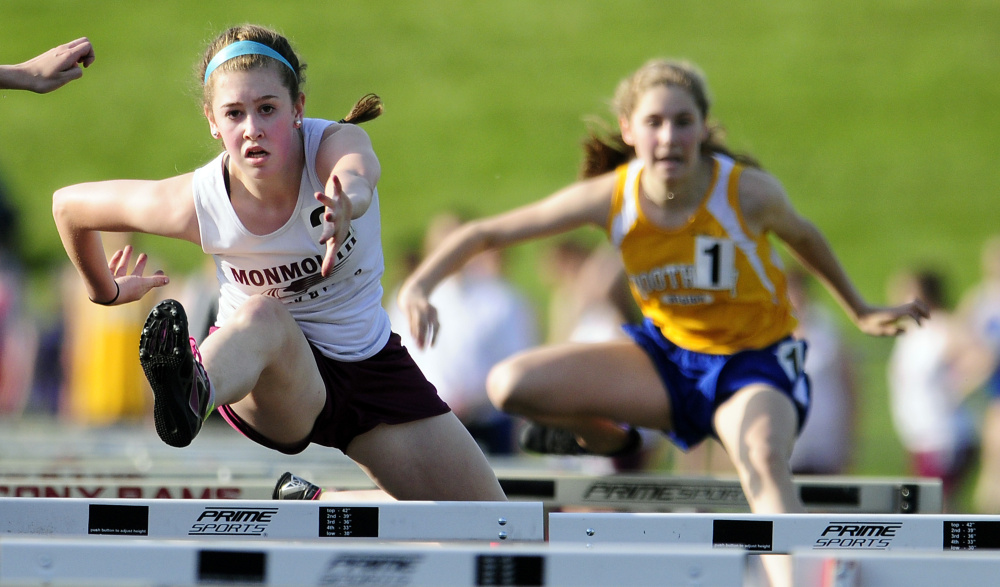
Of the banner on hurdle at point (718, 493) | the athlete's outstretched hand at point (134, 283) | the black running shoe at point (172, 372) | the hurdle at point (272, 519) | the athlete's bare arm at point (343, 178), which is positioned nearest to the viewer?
the black running shoe at point (172, 372)

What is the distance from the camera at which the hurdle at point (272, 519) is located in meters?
3.11

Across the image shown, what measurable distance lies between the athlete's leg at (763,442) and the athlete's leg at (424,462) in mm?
851

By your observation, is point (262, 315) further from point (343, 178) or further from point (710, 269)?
point (710, 269)

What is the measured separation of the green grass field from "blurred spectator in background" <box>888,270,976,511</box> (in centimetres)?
888

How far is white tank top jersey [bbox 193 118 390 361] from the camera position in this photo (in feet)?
11.2

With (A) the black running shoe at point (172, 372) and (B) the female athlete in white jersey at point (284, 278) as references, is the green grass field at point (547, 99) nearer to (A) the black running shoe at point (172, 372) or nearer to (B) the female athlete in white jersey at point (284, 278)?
(B) the female athlete in white jersey at point (284, 278)

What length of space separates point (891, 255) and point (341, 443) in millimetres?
14947

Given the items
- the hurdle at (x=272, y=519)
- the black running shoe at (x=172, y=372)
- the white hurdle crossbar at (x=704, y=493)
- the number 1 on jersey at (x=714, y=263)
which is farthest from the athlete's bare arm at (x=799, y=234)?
the black running shoe at (x=172, y=372)

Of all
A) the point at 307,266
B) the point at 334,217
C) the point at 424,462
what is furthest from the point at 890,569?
the point at 307,266

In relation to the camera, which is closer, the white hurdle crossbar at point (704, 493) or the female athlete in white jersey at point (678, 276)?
the female athlete in white jersey at point (678, 276)

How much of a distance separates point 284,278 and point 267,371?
0.30 meters

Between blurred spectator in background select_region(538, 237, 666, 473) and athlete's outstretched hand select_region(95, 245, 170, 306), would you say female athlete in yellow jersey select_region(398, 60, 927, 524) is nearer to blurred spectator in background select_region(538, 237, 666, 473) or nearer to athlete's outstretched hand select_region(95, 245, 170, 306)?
athlete's outstretched hand select_region(95, 245, 170, 306)

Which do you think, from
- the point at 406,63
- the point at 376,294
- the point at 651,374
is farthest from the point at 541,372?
the point at 406,63

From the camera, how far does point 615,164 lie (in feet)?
15.4
